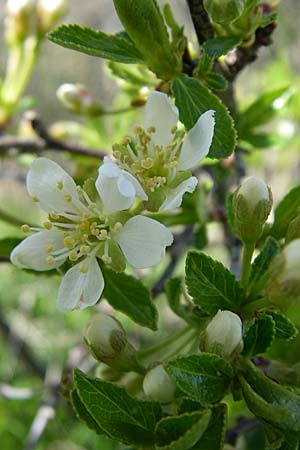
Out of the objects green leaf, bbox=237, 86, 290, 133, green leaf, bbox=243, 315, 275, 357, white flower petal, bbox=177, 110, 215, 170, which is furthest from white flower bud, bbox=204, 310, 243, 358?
green leaf, bbox=237, 86, 290, 133

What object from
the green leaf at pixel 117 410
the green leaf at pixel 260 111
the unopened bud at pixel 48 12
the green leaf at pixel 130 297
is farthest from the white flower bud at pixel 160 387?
the unopened bud at pixel 48 12

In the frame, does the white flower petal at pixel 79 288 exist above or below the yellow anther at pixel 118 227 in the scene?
below

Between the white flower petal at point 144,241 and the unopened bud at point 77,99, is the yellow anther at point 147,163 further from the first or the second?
the unopened bud at point 77,99

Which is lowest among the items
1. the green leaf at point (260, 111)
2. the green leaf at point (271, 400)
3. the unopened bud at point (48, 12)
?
the green leaf at point (271, 400)

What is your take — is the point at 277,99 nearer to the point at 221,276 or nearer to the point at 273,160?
→ the point at 221,276

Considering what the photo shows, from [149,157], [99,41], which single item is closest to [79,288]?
[149,157]

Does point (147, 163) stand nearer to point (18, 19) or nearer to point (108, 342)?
A: point (108, 342)

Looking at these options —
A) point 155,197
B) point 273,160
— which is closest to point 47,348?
point 273,160

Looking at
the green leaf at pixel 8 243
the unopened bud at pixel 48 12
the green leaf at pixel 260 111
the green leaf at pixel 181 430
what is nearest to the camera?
the green leaf at pixel 181 430
